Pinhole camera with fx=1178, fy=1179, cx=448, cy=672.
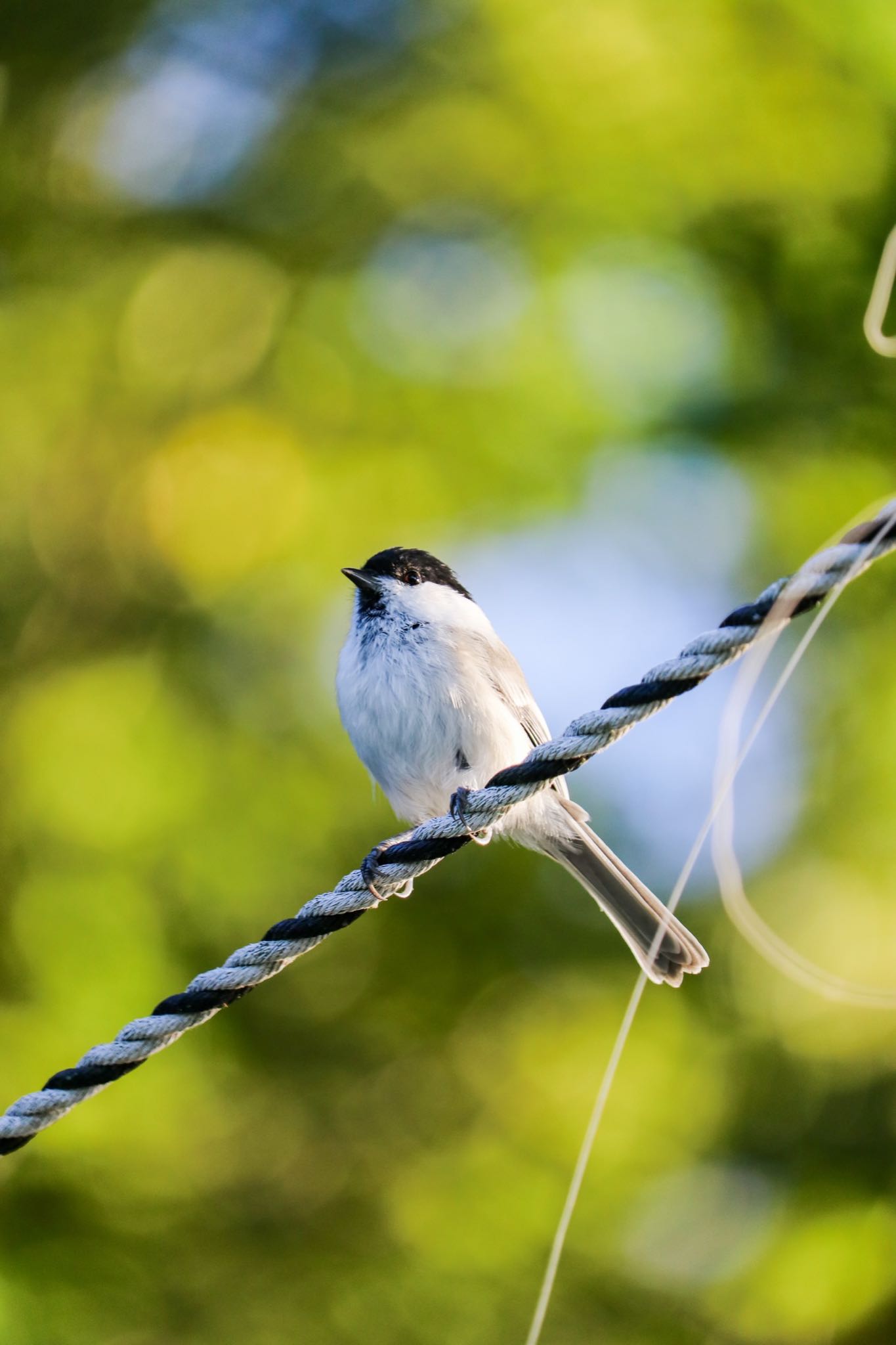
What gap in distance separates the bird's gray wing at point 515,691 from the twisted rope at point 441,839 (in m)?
1.15

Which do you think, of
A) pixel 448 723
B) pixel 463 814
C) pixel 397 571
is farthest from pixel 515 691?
pixel 463 814

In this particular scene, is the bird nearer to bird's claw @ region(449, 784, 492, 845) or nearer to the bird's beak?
the bird's beak

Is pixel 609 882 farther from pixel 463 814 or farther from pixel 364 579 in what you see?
pixel 463 814

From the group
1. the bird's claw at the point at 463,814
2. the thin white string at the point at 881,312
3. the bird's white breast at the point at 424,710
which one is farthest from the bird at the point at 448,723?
the thin white string at the point at 881,312

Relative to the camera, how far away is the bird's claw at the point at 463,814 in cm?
201

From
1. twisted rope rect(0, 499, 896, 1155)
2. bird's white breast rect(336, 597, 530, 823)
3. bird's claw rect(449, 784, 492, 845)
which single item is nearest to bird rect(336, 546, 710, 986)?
bird's white breast rect(336, 597, 530, 823)

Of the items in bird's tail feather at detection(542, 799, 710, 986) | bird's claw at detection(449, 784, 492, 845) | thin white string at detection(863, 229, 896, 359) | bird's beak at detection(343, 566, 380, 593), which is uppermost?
bird's beak at detection(343, 566, 380, 593)

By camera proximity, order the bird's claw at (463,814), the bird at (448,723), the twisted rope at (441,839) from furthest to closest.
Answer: the bird at (448,723), the bird's claw at (463,814), the twisted rope at (441,839)

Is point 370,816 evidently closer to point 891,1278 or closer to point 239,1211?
point 239,1211

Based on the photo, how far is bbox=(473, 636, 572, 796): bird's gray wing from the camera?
326 centimetres

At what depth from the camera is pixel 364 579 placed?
10.7 ft

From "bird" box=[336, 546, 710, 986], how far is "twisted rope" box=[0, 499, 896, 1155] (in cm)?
96

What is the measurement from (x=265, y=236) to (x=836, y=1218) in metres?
4.50

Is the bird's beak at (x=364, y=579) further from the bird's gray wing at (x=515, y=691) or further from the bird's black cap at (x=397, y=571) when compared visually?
the bird's gray wing at (x=515, y=691)
